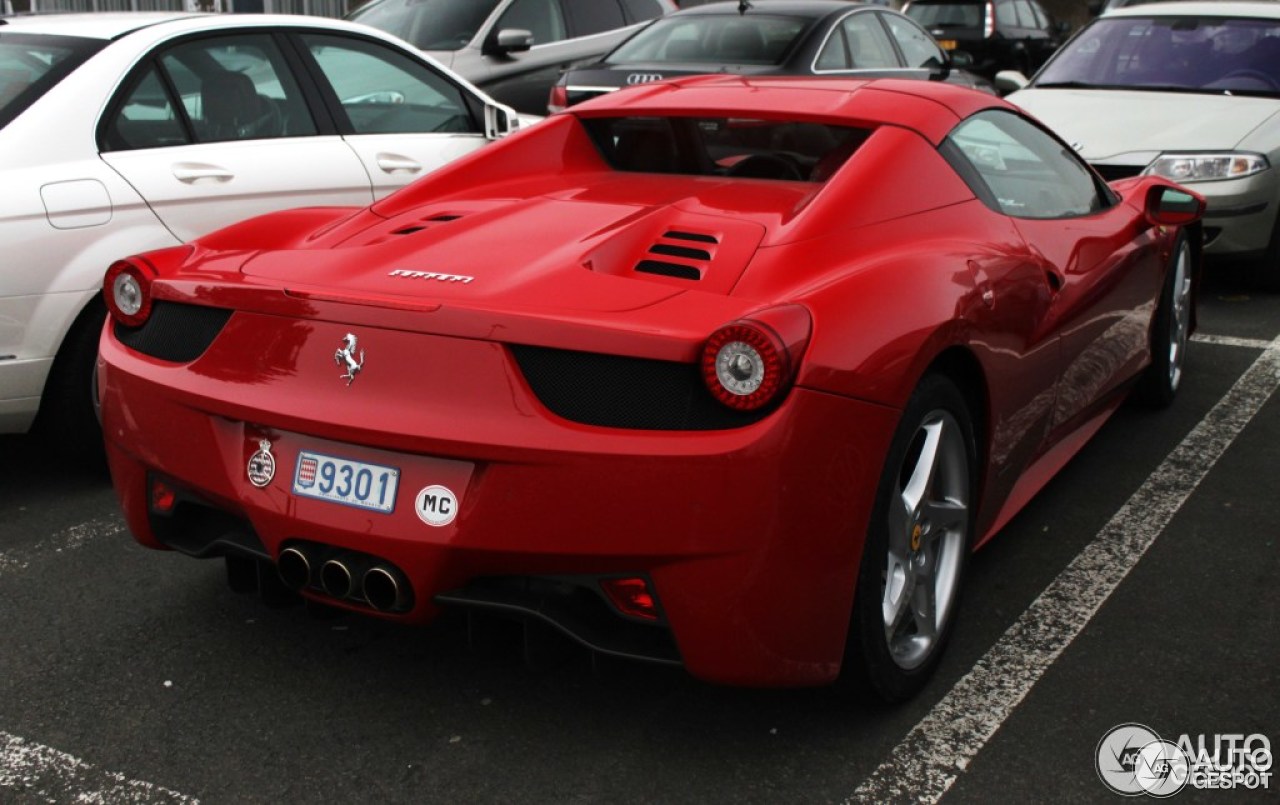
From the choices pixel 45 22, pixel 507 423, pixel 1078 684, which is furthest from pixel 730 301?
pixel 45 22

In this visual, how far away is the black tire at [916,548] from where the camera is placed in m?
2.85

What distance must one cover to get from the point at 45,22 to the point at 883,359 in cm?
384

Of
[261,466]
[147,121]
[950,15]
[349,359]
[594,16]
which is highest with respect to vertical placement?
[349,359]

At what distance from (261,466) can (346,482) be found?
218 millimetres

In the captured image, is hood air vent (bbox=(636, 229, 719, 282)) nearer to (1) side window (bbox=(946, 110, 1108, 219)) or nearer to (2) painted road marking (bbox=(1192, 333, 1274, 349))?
(1) side window (bbox=(946, 110, 1108, 219))

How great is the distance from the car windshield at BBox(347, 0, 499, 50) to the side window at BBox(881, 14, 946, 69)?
9.53 feet

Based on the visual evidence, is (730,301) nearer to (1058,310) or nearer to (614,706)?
(614,706)

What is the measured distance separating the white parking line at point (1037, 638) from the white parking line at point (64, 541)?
2464 mm

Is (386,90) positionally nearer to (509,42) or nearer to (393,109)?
(393,109)

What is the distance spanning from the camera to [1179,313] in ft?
18.0

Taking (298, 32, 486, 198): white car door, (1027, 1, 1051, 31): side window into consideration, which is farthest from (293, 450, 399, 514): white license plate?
(1027, 1, 1051, 31): side window

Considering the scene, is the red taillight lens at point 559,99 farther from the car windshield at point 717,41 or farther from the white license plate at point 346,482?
the white license plate at point 346,482

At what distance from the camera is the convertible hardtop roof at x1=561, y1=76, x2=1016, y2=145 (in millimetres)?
3703

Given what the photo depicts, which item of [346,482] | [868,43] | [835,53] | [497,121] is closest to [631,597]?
[346,482]
